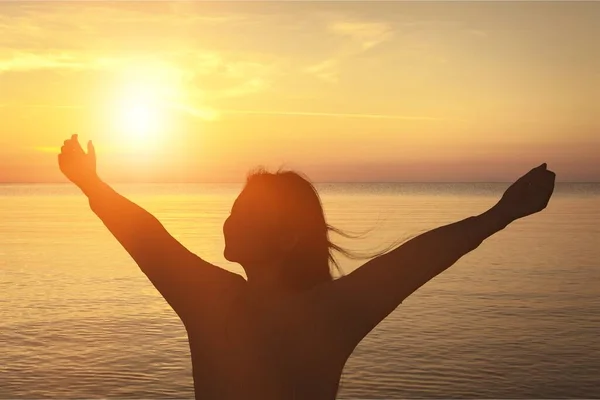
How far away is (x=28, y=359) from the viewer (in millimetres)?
19078

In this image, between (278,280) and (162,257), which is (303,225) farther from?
(162,257)

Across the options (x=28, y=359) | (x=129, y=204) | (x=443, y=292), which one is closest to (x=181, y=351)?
(x=28, y=359)

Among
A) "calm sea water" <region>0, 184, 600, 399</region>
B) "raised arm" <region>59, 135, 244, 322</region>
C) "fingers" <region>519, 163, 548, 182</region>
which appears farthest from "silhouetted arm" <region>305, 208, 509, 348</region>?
"calm sea water" <region>0, 184, 600, 399</region>

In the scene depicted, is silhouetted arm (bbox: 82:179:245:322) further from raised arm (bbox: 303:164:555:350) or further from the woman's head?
raised arm (bbox: 303:164:555:350)

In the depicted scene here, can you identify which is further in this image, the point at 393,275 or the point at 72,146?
the point at 72,146

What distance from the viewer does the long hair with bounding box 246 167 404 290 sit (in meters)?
2.21

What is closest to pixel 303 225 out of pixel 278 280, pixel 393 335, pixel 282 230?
pixel 282 230

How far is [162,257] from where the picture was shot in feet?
7.24

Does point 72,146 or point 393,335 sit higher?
point 393,335

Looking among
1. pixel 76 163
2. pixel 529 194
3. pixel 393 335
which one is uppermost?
pixel 393 335

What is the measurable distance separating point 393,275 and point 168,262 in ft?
2.17

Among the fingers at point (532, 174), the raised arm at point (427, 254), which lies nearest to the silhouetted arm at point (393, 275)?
the raised arm at point (427, 254)

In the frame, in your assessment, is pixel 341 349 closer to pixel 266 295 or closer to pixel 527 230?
pixel 266 295

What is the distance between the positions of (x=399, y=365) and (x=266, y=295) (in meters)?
16.4
